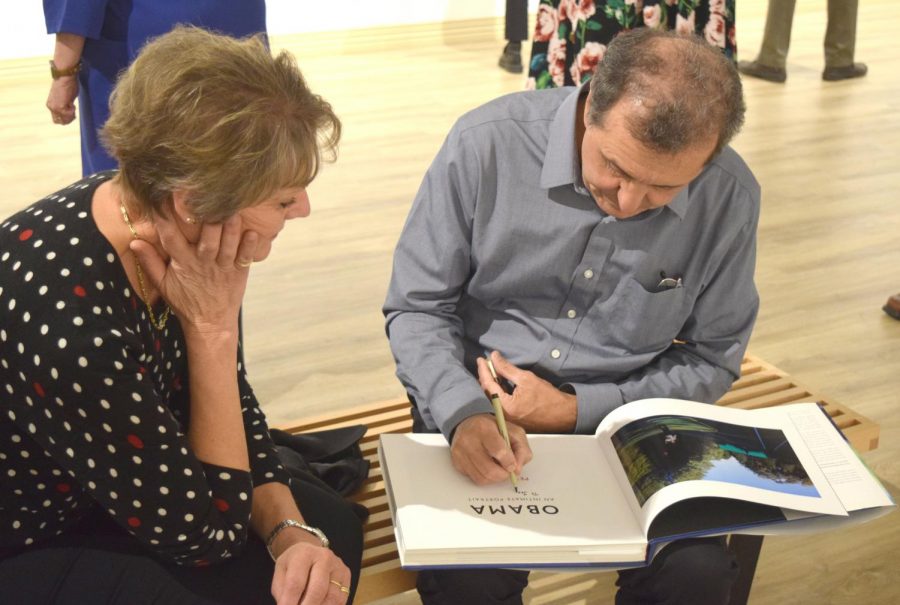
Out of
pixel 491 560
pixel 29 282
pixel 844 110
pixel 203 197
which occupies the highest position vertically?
pixel 203 197

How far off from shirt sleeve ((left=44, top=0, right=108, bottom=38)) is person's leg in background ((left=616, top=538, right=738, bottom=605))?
1.68 metres

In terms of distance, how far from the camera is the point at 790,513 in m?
1.81

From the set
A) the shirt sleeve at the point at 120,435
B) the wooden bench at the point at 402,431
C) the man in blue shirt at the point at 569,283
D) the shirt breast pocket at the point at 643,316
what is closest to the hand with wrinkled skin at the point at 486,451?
the man in blue shirt at the point at 569,283

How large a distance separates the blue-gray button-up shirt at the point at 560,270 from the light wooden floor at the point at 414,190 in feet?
2.08

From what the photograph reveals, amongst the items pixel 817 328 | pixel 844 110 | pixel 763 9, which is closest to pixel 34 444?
pixel 817 328

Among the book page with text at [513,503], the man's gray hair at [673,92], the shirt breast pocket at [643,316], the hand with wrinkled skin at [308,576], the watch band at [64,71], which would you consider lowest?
the hand with wrinkled skin at [308,576]

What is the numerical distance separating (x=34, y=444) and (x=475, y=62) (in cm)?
558

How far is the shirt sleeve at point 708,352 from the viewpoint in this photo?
2.10 metres

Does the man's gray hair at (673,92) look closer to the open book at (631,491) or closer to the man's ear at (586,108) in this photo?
the man's ear at (586,108)

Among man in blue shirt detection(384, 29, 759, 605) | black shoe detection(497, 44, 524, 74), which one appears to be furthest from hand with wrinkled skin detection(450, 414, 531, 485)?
black shoe detection(497, 44, 524, 74)

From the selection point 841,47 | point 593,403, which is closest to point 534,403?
point 593,403

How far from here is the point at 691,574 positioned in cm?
189

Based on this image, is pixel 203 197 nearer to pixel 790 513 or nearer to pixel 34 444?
pixel 34 444

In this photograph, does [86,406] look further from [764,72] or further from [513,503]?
[764,72]
